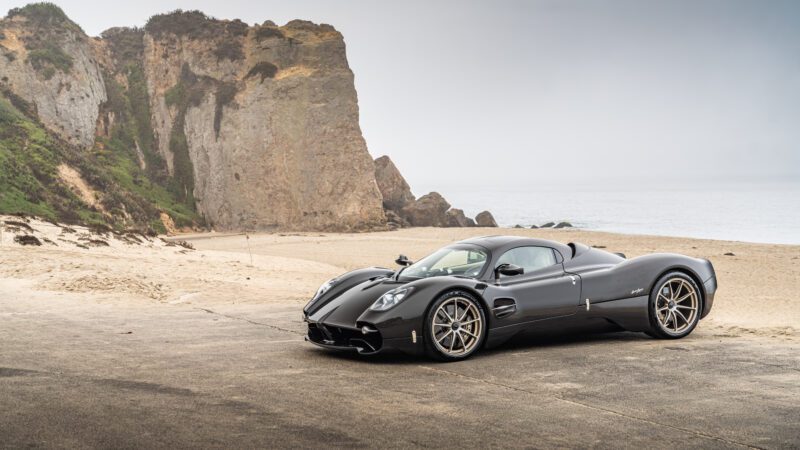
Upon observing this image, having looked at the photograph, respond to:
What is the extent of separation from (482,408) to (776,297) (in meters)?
14.1

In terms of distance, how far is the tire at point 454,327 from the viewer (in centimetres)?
827

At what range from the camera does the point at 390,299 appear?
8500mm

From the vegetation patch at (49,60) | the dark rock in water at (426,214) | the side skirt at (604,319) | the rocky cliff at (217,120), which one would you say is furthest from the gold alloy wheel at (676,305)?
the vegetation patch at (49,60)

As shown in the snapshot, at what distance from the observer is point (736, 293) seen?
18500mm

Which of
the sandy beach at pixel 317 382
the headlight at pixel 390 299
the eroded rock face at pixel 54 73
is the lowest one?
the sandy beach at pixel 317 382

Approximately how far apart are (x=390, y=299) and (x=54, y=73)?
46.6 m

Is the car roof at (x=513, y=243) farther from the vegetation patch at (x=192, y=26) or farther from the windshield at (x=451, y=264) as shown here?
the vegetation patch at (x=192, y=26)

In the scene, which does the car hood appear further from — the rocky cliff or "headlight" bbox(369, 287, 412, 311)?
the rocky cliff

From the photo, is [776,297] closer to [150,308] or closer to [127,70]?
[150,308]

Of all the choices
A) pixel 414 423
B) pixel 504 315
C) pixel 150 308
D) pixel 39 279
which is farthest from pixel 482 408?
pixel 39 279

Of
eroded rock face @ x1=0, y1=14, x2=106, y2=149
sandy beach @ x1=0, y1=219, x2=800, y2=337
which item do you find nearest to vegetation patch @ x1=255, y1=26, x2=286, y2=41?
eroded rock face @ x1=0, y1=14, x2=106, y2=149

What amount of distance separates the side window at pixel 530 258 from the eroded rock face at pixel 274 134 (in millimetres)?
36870

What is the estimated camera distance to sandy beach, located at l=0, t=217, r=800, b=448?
5.39 metres

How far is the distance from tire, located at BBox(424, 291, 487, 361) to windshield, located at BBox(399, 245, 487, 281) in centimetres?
52
